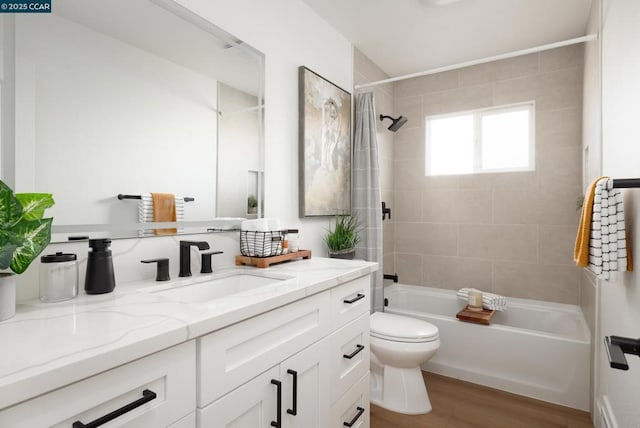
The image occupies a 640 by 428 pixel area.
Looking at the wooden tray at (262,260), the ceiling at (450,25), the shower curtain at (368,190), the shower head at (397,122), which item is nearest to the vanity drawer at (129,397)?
the wooden tray at (262,260)

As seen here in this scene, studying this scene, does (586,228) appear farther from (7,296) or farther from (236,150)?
(7,296)

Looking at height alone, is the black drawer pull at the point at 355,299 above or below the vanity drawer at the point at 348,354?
above

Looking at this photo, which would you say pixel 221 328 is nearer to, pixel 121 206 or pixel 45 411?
pixel 45 411

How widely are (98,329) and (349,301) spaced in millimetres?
974

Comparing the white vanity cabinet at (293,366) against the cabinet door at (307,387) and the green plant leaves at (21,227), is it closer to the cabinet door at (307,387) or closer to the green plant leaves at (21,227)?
the cabinet door at (307,387)

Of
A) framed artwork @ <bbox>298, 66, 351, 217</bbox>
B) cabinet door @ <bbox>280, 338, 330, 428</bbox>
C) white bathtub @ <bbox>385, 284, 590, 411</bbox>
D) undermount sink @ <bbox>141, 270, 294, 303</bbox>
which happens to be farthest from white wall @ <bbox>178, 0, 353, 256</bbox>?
white bathtub @ <bbox>385, 284, 590, 411</bbox>

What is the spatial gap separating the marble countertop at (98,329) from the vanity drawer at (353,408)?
0.58m

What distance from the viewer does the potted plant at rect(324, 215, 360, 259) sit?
2350 mm

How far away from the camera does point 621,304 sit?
4.41ft

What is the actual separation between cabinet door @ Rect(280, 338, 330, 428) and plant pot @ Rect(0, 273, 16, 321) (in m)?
0.72

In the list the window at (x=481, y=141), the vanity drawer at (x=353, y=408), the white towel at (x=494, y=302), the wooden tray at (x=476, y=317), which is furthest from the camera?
the window at (x=481, y=141)

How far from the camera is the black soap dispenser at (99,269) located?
1.07 m

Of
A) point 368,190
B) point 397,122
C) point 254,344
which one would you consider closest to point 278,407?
point 254,344

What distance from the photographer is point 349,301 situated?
Answer: 1.50m
